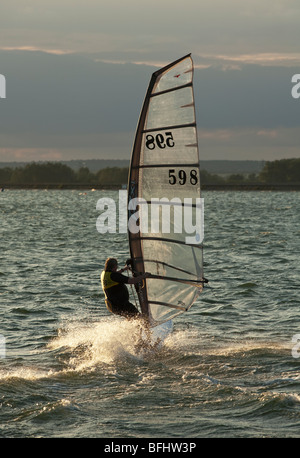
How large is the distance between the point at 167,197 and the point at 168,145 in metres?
0.86

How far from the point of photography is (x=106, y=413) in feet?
27.7

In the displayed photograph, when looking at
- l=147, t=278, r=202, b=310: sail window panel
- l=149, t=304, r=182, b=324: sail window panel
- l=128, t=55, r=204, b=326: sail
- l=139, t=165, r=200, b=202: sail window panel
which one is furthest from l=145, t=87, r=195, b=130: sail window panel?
l=149, t=304, r=182, b=324: sail window panel

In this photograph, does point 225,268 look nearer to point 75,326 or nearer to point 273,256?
point 273,256

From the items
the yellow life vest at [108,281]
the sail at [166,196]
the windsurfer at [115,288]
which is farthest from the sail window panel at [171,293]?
the yellow life vest at [108,281]

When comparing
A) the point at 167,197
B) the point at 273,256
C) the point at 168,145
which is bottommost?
the point at 273,256

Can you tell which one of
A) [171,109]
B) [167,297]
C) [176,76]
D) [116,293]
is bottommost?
[167,297]

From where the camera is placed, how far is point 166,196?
446 inches

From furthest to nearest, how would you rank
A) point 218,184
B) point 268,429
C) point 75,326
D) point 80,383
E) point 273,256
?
point 218,184 < point 273,256 < point 75,326 < point 80,383 < point 268,429

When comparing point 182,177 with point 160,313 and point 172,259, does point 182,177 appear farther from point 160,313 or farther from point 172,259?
point 160,313

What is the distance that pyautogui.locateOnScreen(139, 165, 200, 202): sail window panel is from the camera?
36.8 ft

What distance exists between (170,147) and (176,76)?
1.11m

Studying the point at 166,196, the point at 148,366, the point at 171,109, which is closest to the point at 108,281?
the point at 148,366

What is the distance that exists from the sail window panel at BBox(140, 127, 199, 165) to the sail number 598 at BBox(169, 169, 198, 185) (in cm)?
18
